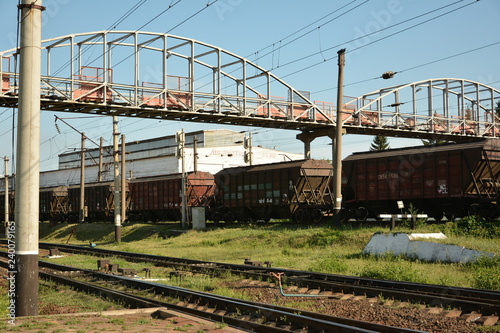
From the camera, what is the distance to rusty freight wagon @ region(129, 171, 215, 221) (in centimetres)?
4172

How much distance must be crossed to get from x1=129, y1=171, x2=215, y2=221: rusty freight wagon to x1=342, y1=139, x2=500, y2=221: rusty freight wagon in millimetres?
14692

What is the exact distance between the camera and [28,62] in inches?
381

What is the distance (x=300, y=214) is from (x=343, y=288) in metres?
20.3

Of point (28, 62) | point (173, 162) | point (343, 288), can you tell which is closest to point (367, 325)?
point (343, 288)

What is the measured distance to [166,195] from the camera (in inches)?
1780

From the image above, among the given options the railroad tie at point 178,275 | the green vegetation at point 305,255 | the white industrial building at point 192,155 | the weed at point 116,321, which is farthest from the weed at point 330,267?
the white industrial building at point 192,155

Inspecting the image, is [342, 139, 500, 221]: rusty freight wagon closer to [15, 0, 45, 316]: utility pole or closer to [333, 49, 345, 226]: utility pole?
[333, 49, 345, 226]: utility pole

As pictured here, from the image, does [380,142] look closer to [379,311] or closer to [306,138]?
[306,138]

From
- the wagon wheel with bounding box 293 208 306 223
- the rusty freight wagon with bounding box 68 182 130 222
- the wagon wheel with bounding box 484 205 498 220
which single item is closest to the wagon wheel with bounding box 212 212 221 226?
the wagon wheel with bounding box 293 208 306 223

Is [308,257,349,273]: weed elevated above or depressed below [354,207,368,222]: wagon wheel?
below

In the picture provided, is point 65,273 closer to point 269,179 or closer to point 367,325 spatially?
point 367,325

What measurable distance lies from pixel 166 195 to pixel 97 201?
1041 cm

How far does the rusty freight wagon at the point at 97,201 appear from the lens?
4988cm

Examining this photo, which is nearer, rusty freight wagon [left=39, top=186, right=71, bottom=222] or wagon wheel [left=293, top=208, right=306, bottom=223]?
wagon wheel [left=293, top=208, right=306, bottom=223]
